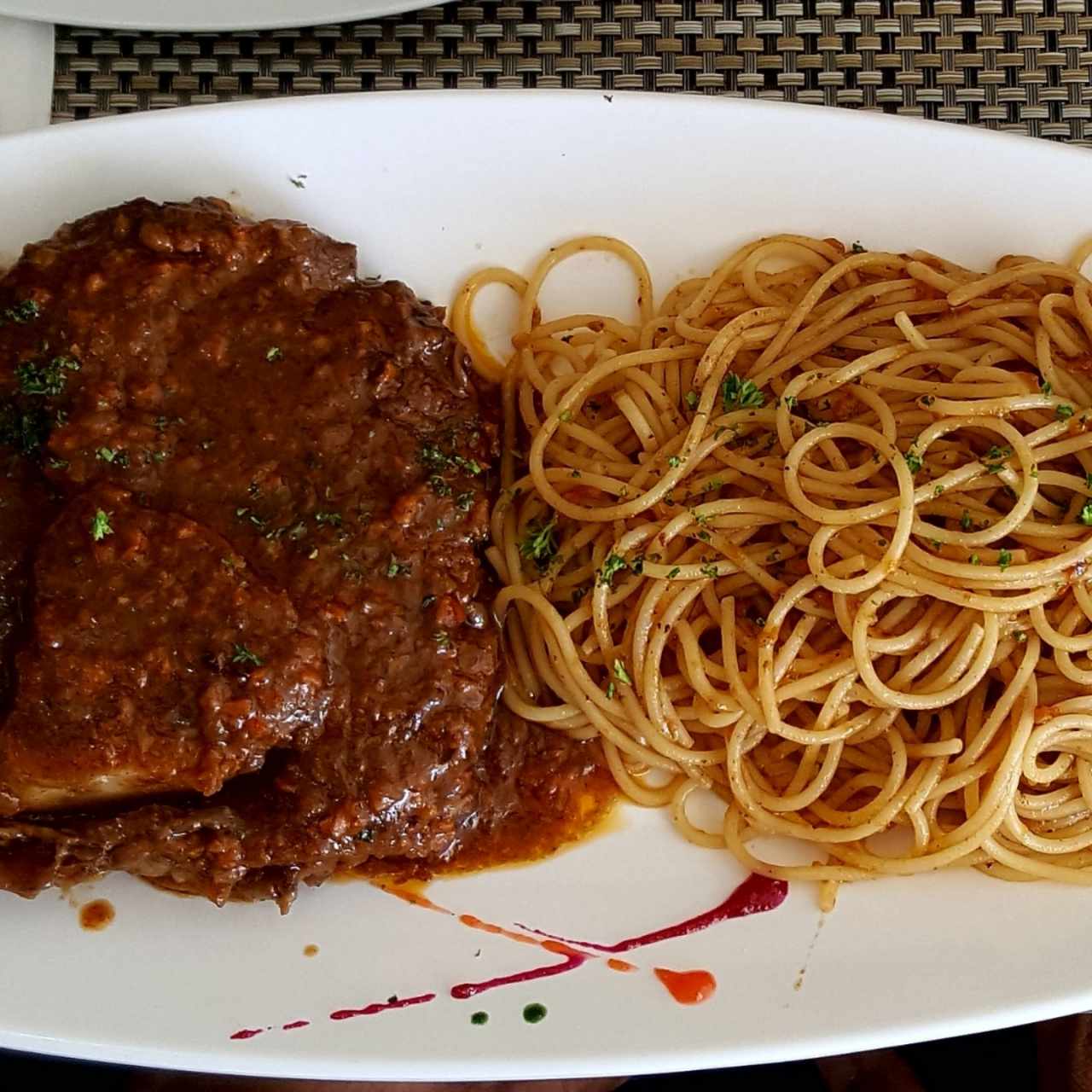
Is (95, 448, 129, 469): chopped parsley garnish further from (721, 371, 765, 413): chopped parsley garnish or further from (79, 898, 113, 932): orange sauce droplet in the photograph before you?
(721, 371, 765, 413): chopped parsley garnish

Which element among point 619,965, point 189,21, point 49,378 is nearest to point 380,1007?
point 619,965

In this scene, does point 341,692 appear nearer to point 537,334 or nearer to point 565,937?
point 565,937

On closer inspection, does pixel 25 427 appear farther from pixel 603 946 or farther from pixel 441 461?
pixel 603 946

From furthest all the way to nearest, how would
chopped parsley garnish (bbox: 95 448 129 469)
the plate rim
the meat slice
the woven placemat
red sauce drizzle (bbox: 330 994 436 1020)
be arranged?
1. the woven placemat
2. the plate rim
3. red sauce drizzle (bbox: 330 994 436 1020)
4. chopped parsley garnish (bbox: 95 448 129 469)
5. the meat slice

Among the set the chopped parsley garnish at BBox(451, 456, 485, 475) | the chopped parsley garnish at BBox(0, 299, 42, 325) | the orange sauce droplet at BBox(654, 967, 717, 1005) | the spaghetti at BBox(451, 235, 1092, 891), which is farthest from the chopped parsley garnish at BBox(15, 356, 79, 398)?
the orange sauce droplet at BBox(654, 967, 717, 1005)

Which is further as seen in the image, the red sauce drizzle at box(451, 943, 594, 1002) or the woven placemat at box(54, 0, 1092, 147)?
the woven placemat at box(54, 0, 1092, 147)

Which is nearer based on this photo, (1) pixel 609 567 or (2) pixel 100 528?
(2) pixel 100 528
